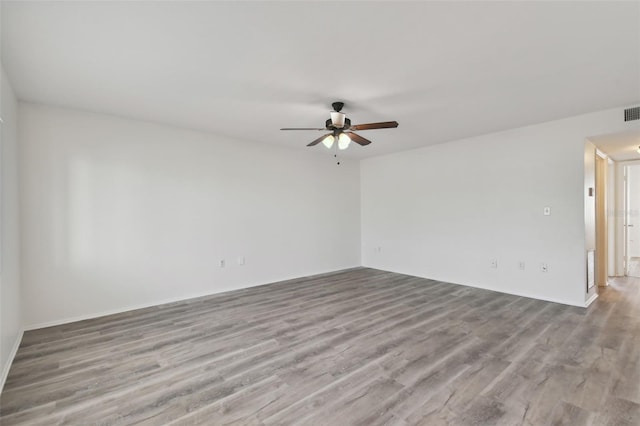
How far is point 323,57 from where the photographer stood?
92.8 inches

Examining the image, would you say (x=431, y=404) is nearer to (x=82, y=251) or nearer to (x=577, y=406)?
(x=577, y=406)

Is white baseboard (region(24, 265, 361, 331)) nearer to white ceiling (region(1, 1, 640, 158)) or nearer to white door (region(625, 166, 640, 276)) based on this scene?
white ceiling (region(1, 1, 640, 158))

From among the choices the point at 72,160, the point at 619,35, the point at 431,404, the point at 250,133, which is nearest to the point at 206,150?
the point at 250,133

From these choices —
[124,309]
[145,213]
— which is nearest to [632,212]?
[145,213]

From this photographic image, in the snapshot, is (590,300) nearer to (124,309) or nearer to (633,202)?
(633,202)

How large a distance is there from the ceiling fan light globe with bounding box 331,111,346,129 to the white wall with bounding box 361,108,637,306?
115 inches

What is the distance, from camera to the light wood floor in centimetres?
190

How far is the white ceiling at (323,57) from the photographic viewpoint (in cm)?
186

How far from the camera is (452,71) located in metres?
2.60

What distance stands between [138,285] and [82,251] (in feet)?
2.58

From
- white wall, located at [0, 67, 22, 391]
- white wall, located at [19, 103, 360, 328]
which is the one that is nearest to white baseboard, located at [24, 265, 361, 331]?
white wall, located at [19, 103, 360, 328]

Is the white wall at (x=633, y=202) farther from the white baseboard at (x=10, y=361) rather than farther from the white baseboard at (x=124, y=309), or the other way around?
the white baseboard at (x=10, y=361)

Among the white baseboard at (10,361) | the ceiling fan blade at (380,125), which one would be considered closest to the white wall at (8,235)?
the white baseboard at (10,361)

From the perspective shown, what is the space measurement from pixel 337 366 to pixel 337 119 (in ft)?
8.03
